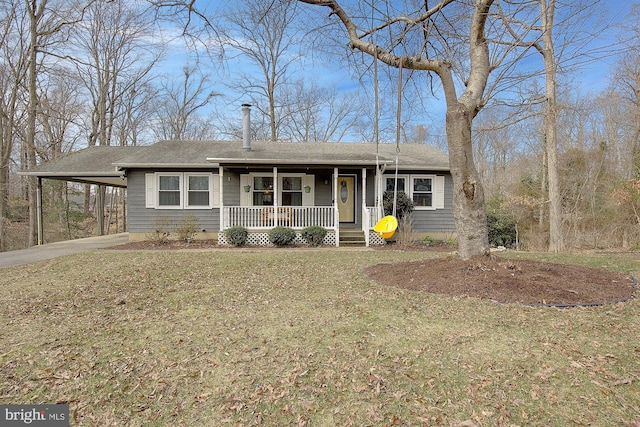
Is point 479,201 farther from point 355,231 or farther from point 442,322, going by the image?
point 355,231

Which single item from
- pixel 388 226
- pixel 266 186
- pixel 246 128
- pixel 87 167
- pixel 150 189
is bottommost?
pixel 388 226

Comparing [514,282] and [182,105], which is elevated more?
[182,105]

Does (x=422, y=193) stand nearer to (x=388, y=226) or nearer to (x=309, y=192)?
(x=309, y=192)

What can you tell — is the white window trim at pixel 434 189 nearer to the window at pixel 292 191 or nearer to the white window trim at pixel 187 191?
the window at pixel 292 191

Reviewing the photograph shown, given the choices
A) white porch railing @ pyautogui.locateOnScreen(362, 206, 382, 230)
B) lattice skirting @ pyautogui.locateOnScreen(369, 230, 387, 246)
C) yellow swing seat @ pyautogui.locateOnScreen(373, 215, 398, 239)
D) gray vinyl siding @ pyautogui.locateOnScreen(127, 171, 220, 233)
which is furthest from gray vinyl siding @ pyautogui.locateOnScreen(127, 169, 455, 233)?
yellow swing seat @ pyautogui.locateOnScreen(373, 215, 398, 239)

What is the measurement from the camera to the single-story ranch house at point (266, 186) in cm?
1191

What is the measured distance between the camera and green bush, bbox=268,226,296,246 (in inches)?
444

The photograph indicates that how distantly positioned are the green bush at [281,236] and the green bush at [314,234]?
46cm

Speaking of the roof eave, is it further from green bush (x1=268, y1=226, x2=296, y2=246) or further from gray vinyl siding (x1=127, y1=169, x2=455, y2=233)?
green bush (x1=268, y1=226, x2=296, y2=246)

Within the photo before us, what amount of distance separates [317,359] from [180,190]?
10892 mm

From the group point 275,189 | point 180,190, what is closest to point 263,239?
point 275,189

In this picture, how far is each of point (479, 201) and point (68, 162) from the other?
14708mm

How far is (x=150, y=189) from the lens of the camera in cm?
1229

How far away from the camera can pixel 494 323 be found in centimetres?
378
